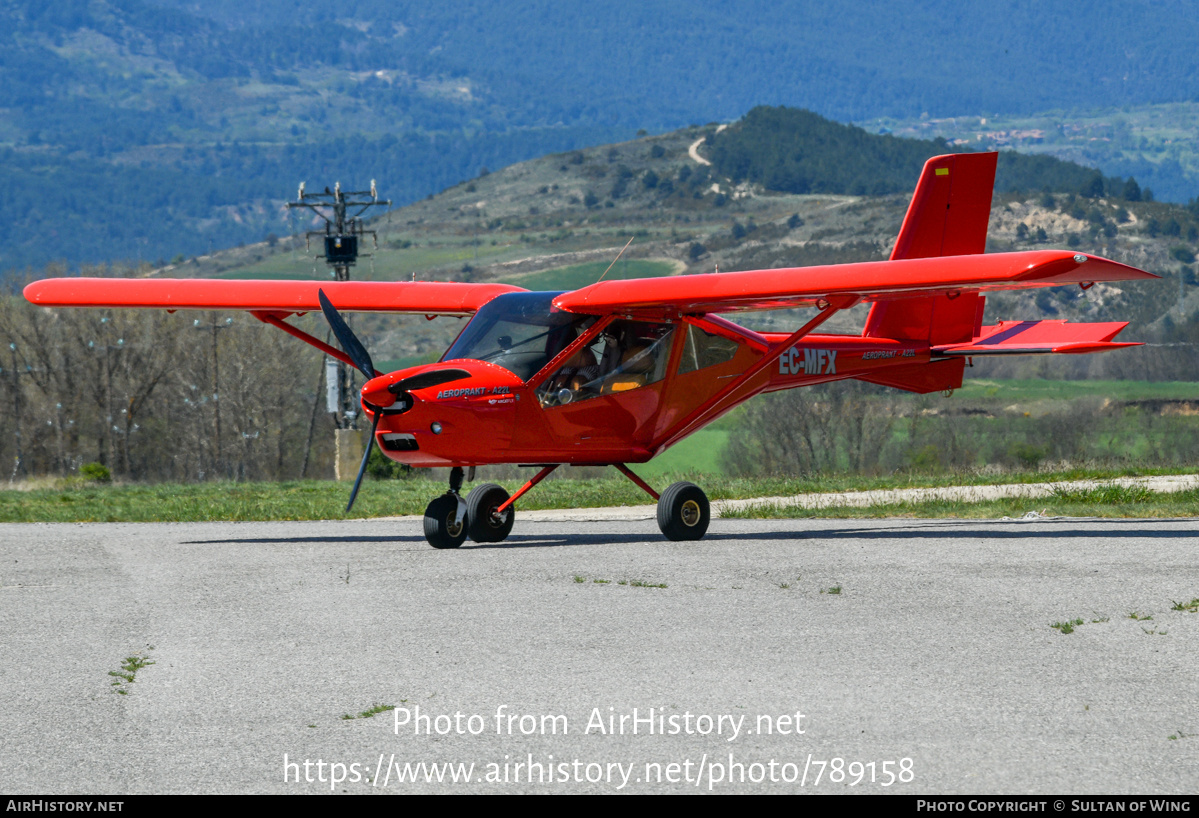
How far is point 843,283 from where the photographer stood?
13.4 m

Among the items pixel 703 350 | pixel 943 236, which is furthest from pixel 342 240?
pixel 703 350

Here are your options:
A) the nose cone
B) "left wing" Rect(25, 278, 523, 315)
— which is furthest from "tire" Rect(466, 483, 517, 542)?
"left wing" Rect(25, 278, 523, 315)

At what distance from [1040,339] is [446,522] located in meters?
7.79

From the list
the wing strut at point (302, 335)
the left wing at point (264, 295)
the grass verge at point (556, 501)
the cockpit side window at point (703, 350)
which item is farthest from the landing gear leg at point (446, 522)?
the grass verge at point (556, 501)

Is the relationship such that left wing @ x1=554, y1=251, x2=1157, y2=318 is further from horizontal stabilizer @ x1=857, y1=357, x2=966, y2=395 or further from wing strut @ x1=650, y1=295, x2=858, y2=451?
horizontal stabilizer @ x1=857, y1=357, x2=966, y2=395

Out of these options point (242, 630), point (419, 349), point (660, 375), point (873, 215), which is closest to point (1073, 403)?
point (660, 375)

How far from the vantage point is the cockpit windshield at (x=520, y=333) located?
13984 millimetres

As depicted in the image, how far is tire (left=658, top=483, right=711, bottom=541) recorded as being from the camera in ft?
47.0

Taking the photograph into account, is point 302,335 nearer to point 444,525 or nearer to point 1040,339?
point 444,525

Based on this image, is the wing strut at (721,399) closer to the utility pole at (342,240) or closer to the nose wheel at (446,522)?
the nose wheel at (446,522)

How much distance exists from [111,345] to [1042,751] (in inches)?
2937

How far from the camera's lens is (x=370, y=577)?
11852 millimetres

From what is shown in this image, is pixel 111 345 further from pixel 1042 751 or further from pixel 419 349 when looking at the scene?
pixel 1042 751

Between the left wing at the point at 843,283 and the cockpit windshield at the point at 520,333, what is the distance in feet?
0.60
